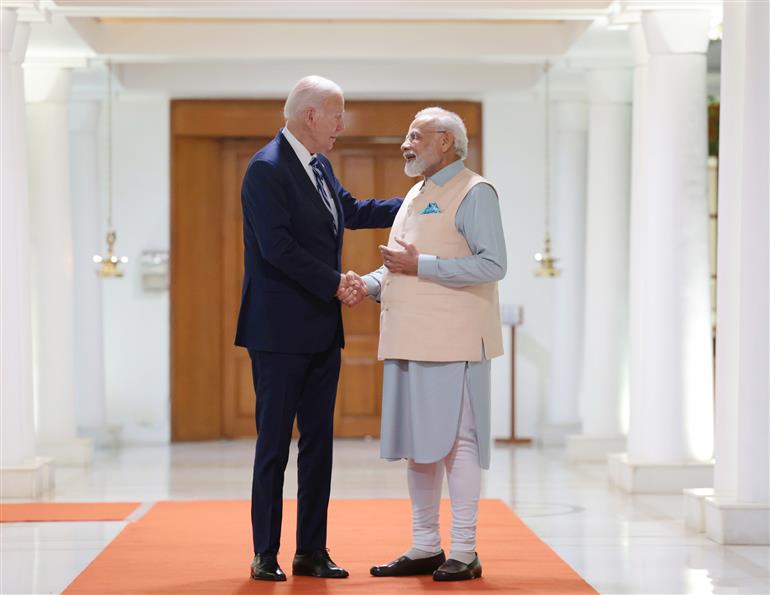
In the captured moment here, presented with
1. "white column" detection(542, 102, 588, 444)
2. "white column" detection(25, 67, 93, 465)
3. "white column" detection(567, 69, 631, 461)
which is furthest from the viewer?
"white column" detection(542, 102, 588, 444)

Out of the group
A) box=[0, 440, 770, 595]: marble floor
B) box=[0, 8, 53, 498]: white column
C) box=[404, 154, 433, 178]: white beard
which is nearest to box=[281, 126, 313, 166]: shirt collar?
box=[404, 154, 433, 178]: white beard

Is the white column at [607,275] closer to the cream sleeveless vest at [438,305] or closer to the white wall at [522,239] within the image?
the white wall at [522,239]

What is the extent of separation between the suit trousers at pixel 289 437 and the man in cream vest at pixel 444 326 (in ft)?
0.83

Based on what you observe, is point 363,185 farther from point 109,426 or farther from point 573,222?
point 109,426

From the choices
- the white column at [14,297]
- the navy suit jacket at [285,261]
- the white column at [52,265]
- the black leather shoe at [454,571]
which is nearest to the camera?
the navy suit jacket at [285,261]

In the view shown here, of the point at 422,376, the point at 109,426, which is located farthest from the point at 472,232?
the point at 109,426

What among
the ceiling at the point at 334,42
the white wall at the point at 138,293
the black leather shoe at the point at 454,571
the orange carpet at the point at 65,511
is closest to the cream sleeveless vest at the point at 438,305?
the black leather shoe at the point at 454,571

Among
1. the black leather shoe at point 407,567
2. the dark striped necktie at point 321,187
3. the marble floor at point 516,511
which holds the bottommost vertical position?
the marble floor at point 516,511

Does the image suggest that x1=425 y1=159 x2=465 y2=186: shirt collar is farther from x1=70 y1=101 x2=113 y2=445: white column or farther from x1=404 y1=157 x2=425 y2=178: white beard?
x1=70 y1=101 x2=113 y2=445: white column

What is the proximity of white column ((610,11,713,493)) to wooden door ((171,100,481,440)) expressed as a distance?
4.22m

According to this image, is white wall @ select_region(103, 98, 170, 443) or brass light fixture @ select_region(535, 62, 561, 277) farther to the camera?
white wall @ select_region(103, 98, 170, 443)

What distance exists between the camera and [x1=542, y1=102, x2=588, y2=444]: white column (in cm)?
1160

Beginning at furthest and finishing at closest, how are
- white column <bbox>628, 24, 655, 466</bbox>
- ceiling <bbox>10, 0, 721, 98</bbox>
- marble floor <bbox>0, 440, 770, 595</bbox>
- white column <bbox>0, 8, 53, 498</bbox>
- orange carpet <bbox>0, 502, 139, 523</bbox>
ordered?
white column <bbox>628, 24, 655, 466</bbox>
ceiling <bbox>10, 0, 721, 98</bbox>
white column <bbox>0, 8, 53, 498</bbox>
orange carpet <bbox>0, 502, 139, 523</bbox>
marble floor <bbox>0, 440, 770, 595</bbox>

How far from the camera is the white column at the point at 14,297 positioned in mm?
7926
